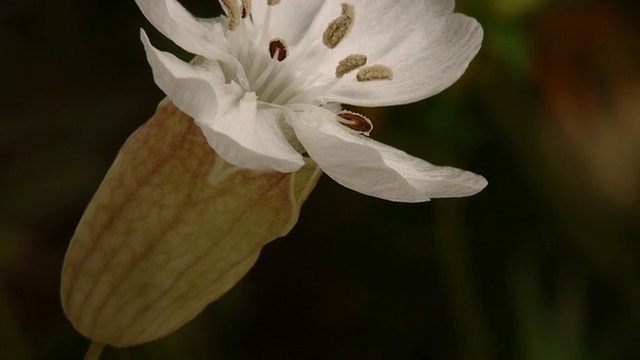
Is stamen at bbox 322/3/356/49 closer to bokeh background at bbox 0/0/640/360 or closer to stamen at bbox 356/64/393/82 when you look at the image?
stamen at bbox 356/64/393/82

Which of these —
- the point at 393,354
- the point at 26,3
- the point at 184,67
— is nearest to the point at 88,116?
the point at 26,3

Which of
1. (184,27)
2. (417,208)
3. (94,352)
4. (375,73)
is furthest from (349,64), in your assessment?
(417,208)

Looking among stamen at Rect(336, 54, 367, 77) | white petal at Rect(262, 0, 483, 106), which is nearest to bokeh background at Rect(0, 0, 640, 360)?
white petal at Rect(262, 0, 483, 106)

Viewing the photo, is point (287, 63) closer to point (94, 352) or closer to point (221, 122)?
point (221, 122)

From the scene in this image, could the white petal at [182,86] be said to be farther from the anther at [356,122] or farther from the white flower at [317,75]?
the anther at [356,122]

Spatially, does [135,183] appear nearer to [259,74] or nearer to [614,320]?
[259,74]

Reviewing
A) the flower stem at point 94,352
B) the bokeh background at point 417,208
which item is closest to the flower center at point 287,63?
the flower stem at point 94,352
